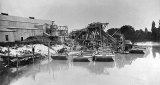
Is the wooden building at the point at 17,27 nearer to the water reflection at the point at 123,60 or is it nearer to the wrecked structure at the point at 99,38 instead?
the wrecked structure at the point at 99,38

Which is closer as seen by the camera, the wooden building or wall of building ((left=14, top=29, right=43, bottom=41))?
the wooden building

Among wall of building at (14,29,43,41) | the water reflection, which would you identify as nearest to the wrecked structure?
the water reflection

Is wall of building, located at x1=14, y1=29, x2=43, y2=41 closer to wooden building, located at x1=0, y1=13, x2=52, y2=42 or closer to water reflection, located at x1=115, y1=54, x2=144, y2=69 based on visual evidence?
wooden building, located at x1=0, y1=13, x2=52, y2=42

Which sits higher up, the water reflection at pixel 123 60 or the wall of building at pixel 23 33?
the wall of building at pixel 23 33

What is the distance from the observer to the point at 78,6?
20031mm

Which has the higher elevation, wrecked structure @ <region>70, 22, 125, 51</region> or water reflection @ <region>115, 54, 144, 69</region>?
wrecked structure @ <region>70, 22, 125, 51</region>

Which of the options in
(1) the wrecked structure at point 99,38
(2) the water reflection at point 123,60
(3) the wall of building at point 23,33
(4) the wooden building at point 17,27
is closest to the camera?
(2) the water reflection at point 123,60

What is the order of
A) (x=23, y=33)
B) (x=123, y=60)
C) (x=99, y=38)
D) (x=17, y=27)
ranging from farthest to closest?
(x=99, y=38)
(x=23, y=33)
(x=17, y=27)
(x=123, y=60)

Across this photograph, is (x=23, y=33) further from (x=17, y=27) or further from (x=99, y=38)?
(x=99, y=38)

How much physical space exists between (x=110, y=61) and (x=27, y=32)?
2162 centimetres

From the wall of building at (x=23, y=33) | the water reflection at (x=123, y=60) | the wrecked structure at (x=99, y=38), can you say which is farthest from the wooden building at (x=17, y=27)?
the water reflection at (x=123, y=60)

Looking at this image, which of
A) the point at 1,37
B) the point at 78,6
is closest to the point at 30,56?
the point at 1,37

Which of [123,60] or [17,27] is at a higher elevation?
[17,27]

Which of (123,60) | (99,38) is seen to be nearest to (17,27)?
(99,38)
